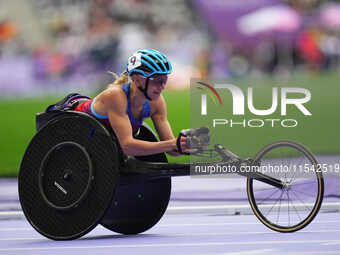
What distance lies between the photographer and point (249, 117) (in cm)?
2170

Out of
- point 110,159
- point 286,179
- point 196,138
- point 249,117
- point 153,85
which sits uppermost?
point 249,117

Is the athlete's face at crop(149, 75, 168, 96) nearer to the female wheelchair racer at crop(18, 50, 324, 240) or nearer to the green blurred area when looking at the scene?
the female wheelchair racer at crop(18, 50, 324, 240)

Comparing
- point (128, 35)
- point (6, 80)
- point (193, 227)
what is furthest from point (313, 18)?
point (193, 227)

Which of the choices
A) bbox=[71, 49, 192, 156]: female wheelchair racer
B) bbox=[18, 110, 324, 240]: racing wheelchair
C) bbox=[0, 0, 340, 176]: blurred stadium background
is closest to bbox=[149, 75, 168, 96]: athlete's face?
bbox=[71, 49, 192, 156]: female wheelchair racer

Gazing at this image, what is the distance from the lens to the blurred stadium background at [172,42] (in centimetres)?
2800

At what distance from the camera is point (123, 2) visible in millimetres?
31344

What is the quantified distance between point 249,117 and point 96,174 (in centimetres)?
1570

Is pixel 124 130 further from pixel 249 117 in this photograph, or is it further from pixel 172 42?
pixel 172 42

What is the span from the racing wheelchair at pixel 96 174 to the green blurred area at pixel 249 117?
289 inches

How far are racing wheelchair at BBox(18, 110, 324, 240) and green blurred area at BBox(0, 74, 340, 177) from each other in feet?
24.0

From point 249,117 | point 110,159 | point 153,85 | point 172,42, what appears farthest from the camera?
point 172,42

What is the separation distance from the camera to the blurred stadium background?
28000 millimetres

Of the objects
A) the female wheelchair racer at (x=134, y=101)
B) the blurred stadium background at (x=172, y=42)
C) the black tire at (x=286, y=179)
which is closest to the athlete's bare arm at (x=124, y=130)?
the female wheelchair racer at (x=134, y=101)

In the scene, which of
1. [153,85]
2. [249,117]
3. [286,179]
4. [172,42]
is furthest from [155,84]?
[172,42]
